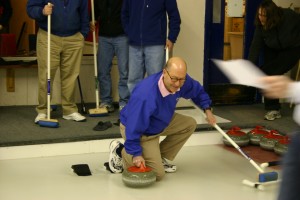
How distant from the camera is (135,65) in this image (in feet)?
16.4

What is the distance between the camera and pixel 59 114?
5215 millimetres

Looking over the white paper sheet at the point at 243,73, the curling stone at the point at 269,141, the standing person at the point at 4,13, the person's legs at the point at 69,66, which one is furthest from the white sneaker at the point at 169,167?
the standing person at the point at 4,13

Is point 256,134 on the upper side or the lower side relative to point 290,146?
lower

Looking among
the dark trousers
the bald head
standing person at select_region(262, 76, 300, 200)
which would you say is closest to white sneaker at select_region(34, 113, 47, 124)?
the bald head

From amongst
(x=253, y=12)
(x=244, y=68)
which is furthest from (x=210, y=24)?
Answer: (x=244, y=68)

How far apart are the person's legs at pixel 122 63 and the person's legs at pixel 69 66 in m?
0.46

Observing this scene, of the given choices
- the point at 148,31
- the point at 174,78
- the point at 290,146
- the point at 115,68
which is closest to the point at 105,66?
the point at 115,68

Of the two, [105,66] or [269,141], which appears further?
[105,66]

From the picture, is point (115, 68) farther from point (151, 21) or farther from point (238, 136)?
point (238, 136)

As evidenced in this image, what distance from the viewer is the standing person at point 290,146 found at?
1.76m

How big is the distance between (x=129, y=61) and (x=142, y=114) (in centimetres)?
167

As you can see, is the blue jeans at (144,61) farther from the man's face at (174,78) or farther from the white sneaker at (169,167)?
the man's face at (174,78)

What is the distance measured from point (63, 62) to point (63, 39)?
222 mm

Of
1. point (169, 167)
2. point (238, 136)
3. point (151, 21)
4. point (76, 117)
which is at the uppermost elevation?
point (151, 21)
